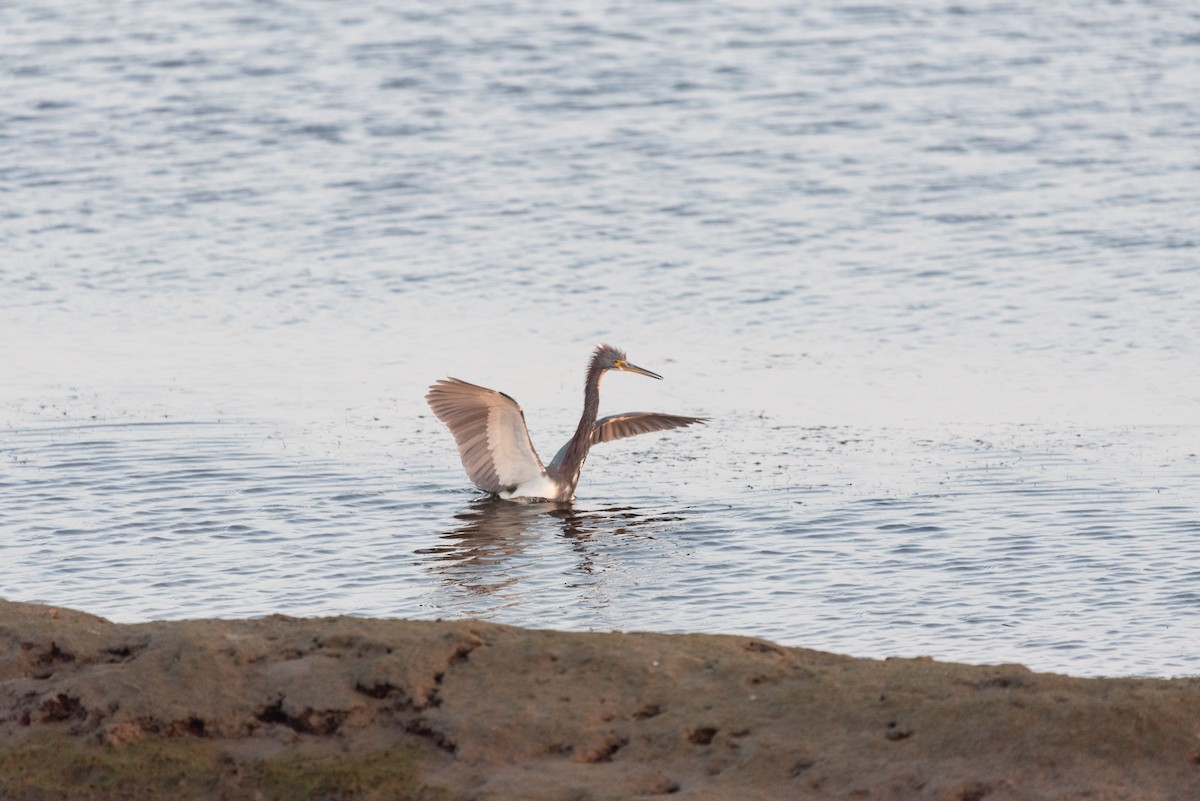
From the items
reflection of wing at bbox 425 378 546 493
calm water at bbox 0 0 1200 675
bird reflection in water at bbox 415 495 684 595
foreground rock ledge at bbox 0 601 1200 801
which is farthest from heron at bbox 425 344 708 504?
foreground rock ledge at bbox 0 601 1200 801

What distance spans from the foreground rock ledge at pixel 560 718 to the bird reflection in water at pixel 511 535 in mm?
3115

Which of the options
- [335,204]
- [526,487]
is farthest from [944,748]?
[335,204]

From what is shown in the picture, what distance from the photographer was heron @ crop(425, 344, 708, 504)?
10.5 metres

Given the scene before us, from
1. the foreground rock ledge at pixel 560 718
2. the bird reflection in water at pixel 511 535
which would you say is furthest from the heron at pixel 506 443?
the foreground rock ledge at pixel 560 718

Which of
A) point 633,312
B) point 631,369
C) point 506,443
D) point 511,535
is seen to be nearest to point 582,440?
point 506,443

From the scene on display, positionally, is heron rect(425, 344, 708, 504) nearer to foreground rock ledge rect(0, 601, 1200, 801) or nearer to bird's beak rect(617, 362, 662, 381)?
bird's beak rect(617, 362, 662, 381)

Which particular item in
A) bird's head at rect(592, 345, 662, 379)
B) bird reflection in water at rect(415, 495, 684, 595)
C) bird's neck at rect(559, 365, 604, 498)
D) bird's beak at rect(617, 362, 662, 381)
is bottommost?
bird reflection in water at rect(415, 495, 684, 595)

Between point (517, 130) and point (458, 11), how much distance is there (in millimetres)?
6374

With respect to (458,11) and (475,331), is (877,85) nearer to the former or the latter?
(458,11)

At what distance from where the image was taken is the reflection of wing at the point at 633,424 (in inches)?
437

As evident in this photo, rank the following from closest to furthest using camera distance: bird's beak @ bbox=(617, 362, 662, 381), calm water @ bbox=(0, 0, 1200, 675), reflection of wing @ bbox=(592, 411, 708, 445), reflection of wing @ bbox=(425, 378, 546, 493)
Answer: calm water @ bbox=(0, 0, 1200, 675) → reflection of wing @ bbox=(425, 378, 546, 493) → reflection of wing @ bbox=(592, 411, 708, 445) → bird's beak @ bbox=(617, 362, 662, 381)

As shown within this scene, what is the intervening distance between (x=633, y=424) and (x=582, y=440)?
1.47 ft

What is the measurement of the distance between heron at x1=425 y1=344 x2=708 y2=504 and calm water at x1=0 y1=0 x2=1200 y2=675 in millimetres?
261

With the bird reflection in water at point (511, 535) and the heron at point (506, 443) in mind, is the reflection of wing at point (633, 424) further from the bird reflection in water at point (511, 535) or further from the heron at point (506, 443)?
the bird reflection in water at point (511, 535)
